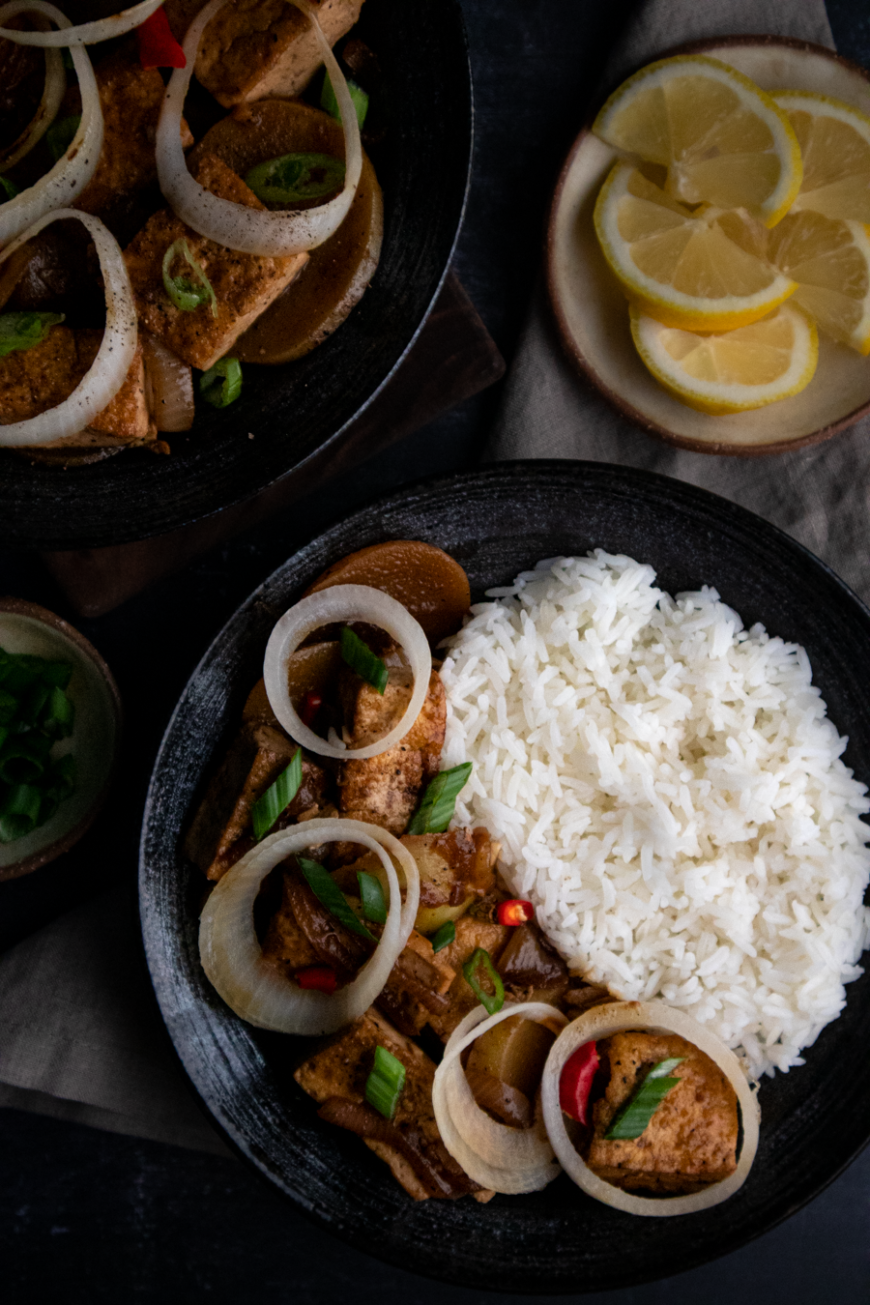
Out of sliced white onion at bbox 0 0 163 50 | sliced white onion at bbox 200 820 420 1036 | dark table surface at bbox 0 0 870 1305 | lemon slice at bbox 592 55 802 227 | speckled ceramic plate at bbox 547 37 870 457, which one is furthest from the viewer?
dark table surface at bbox 0 0 870 1305

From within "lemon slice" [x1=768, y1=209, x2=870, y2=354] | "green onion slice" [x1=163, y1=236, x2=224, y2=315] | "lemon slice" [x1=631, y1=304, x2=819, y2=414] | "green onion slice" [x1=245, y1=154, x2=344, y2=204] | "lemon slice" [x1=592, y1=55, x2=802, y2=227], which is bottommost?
"green onion slice" [x1=163, y1=236, x2=224, y2=315]

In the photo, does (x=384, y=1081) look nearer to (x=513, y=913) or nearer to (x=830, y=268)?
(x=513, y=913)

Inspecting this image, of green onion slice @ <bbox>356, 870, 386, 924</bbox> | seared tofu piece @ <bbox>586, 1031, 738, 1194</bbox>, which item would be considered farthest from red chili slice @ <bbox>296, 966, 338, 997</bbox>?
seared tofu piece @ <bbox>586, 1031, 738, 1194</bbox>

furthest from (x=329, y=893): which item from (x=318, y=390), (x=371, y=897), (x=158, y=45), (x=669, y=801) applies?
(x=158, y=45)

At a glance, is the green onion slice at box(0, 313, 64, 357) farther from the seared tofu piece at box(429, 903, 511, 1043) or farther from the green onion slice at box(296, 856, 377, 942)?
the seared tofu piece at box(429, 903, 511, 1043)

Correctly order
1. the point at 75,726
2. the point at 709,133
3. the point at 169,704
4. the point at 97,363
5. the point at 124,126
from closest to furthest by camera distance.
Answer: the point at 97,363 < the point at 124,126 < the point at 709,133 < the point at 75,726 < the point at 169,704

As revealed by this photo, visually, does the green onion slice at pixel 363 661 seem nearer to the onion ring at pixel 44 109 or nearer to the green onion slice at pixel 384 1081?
the green onion slice at pixel 384 1081
